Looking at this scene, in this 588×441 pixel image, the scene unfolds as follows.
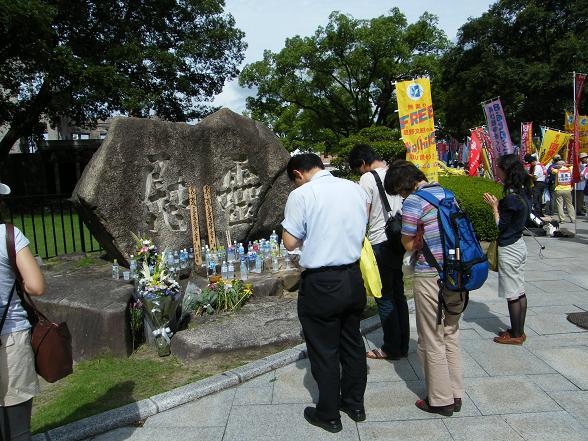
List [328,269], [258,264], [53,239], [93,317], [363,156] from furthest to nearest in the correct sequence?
[53,239]
[258,264]
[93,317]
[363,156]
[328,269]

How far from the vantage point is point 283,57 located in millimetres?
27031

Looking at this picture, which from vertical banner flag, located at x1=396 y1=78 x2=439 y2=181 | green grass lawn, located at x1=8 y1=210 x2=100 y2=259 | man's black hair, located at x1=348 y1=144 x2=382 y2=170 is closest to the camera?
man's black hair, located at x1=348 y1=144 x2=382 y2=170

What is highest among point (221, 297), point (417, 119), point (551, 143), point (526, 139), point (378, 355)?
point (526, 139)

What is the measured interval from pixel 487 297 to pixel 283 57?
926 inches

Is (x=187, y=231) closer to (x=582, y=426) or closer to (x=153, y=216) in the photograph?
(x=153, y=216)

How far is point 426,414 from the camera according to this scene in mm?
3258

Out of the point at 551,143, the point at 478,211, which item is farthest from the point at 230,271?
the point at 551,143

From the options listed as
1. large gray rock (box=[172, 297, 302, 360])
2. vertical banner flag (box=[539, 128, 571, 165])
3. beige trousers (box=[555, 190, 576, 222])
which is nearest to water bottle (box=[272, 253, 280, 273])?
large gray rock (box=[172, 297, 302, 360])

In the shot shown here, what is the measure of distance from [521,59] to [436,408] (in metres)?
28.2

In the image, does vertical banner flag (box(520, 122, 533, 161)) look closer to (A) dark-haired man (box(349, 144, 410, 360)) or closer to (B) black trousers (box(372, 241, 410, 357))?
(A) dark-haired man (box(349, 144, 410, 360))

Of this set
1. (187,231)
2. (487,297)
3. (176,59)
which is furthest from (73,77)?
(487,297)

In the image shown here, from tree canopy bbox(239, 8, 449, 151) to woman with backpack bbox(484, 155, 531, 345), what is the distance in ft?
77.4

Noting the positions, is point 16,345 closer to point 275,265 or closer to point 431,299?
point 431,299

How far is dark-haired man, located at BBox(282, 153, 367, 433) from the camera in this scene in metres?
2.86
